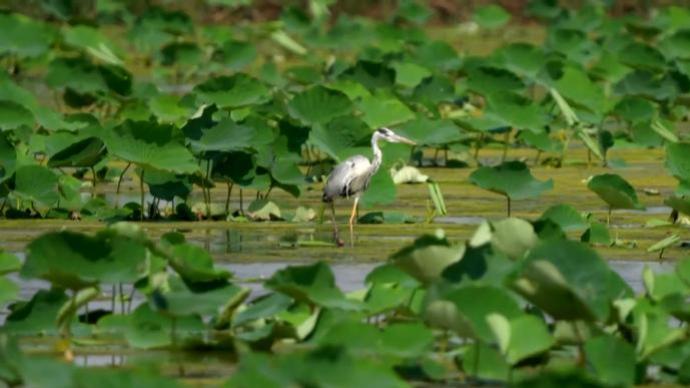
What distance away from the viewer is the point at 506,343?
5.13 m

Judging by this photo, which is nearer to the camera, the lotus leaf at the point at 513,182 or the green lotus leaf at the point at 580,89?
the lotus leaf at the point at 513,182

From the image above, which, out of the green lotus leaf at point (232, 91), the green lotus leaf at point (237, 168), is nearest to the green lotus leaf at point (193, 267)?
the green lotus leaf at point (237, 168)

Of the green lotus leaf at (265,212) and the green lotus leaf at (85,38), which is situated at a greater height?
the green lotus leaf at (85,38)

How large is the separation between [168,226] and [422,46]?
524 centimetres

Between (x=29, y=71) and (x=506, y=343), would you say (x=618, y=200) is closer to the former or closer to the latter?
(x=506, y=343)

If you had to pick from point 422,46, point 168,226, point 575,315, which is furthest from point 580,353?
point 422,46

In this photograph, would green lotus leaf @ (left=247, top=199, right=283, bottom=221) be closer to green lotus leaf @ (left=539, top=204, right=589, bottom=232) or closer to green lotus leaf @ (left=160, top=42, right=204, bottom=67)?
green lotus leaf @ (left=539, top=204, right=589, bottom=232)

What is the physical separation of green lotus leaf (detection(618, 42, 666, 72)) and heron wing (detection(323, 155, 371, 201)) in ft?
14.6

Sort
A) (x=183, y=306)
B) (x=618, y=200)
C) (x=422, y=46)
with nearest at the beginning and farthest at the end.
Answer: (x=183, y=306) → (x=618, y=200) → (x=422, y=46)

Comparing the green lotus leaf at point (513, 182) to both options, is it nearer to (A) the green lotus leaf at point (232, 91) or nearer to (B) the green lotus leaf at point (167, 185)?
(B) the green lotus leaf at point (167, 185)

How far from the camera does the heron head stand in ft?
28.9

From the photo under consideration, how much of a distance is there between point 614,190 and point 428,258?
2284 millimetres

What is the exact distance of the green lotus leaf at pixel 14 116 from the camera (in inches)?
354

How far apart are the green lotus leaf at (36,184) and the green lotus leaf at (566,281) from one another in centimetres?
302
